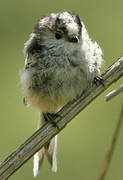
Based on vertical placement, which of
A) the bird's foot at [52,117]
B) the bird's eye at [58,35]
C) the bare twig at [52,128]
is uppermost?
the bird's eye at [58,35]

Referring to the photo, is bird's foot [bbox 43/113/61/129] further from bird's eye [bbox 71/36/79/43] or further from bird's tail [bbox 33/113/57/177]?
bird's eye [bbox 71/36/79/43]

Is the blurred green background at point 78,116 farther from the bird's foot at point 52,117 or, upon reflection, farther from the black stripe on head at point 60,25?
the black stripe on head at point 60,25

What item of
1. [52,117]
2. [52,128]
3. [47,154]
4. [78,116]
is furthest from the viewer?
[78,116]

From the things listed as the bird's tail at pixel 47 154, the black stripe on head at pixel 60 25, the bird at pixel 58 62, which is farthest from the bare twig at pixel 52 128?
the bird's tail at pixel 47 154

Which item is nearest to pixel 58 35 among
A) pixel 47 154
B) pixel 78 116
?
pixel 47 154

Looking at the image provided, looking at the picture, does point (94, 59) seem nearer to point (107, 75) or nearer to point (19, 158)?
point (107, 75)

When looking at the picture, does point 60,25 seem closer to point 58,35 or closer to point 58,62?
point 58,35

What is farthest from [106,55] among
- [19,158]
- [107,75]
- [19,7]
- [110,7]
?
[19,158]
